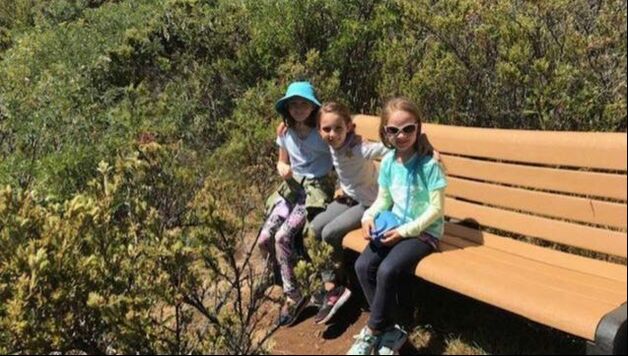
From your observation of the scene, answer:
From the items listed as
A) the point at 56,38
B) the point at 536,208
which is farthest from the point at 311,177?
the point at 56,38

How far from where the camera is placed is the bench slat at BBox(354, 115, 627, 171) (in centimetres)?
315

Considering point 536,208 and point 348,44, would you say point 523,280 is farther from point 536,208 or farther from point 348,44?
point 348,44

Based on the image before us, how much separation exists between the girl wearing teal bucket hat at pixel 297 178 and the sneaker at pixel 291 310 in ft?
0.80

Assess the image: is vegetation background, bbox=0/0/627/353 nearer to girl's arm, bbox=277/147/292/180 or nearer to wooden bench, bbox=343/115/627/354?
wooden bench, bbox=343/115/627/354

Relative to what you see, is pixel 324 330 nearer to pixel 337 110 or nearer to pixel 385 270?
pixel 385 270

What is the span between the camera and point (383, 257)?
3.56 metres

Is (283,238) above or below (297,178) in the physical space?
below

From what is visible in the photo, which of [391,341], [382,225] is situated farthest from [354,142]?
[391,341]

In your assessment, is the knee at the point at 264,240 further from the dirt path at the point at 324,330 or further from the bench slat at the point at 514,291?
the bench slat at the point at 514,291

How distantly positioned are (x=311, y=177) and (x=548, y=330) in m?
1.69

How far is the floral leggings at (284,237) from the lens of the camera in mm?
4211

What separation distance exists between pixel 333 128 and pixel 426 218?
0.91 m

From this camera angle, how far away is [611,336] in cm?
262

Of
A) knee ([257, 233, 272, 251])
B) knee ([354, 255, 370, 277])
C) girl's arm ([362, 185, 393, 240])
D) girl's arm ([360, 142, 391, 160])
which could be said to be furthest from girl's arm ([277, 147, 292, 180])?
knee ([354, 255, 370, 277])
